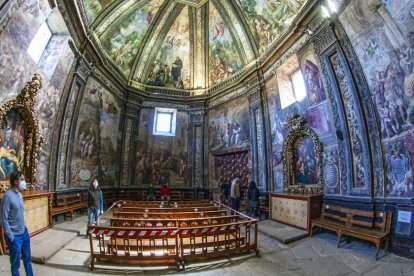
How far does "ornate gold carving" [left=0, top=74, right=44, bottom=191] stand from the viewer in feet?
24.8

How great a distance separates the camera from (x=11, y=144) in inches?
291

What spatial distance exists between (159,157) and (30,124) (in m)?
8.96

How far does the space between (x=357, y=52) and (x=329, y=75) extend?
1.31 m

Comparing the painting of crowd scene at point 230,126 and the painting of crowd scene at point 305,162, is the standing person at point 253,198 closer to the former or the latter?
the painting of crowd scene at point 305,162

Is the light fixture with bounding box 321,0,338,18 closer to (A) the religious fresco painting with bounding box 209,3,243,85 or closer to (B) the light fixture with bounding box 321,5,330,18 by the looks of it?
(B) the light fixture with bounding box 321,5,330,18

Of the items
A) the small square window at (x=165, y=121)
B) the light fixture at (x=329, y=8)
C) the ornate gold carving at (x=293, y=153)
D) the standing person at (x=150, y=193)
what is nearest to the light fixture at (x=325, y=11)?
the light fixture at (x=329, y=8)

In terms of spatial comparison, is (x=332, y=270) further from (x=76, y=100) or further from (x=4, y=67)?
(x=76, y=100)

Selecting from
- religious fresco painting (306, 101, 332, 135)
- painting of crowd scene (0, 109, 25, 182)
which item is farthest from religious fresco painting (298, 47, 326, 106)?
painting of crowd scene (0, 109, 25, 182)

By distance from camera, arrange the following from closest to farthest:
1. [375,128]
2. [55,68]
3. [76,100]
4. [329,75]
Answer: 1. [375,128]
2. [329,75]
3. [55,68]
4. [76,100]

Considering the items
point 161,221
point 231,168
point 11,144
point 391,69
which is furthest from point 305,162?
point 11,144

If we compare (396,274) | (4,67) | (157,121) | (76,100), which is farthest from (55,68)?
(396,274)

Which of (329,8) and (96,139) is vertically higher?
(329,8)

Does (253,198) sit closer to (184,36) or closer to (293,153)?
(293,153)

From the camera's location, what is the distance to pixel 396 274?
4.93 m
